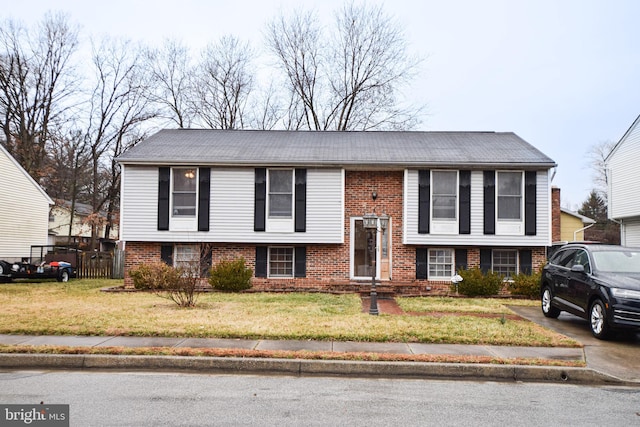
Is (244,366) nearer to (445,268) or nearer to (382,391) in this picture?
(382,391)

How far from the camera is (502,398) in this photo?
564 centimetres

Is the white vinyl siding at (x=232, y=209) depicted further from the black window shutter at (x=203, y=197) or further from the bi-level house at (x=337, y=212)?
the black window shutter at (x=203, y=197)

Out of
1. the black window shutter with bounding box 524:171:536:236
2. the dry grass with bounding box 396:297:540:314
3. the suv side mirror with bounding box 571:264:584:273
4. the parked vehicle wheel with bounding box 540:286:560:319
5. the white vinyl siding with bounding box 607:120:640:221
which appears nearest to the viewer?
the suv side mirror with bounding box 571:264:584:273

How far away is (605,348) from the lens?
7984 mm

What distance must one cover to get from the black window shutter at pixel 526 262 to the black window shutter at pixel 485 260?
1227mm

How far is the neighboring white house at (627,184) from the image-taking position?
21734mm

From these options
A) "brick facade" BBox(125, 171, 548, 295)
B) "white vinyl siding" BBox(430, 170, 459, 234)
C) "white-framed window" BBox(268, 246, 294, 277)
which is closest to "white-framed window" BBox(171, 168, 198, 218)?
"brick facade" BBox(125, 171, 548, 295)

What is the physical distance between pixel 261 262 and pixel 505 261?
876 centimetres

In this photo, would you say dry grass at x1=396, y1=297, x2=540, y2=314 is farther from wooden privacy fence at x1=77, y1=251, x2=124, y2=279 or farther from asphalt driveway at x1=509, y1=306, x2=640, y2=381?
wooden privacy fence at x1=77, y1=251, x2=124, y2=279

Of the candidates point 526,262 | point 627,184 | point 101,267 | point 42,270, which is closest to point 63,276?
point 42,270

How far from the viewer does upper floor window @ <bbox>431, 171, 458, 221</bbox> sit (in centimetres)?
1683

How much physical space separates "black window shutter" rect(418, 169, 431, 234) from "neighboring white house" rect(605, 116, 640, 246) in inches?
445

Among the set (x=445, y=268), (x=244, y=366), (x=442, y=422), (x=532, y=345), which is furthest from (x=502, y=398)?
(x=445, y=268)

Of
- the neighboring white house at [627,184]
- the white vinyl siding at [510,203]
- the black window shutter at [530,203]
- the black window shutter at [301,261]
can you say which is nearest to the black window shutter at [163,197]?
the black window shutter at [301,261]
